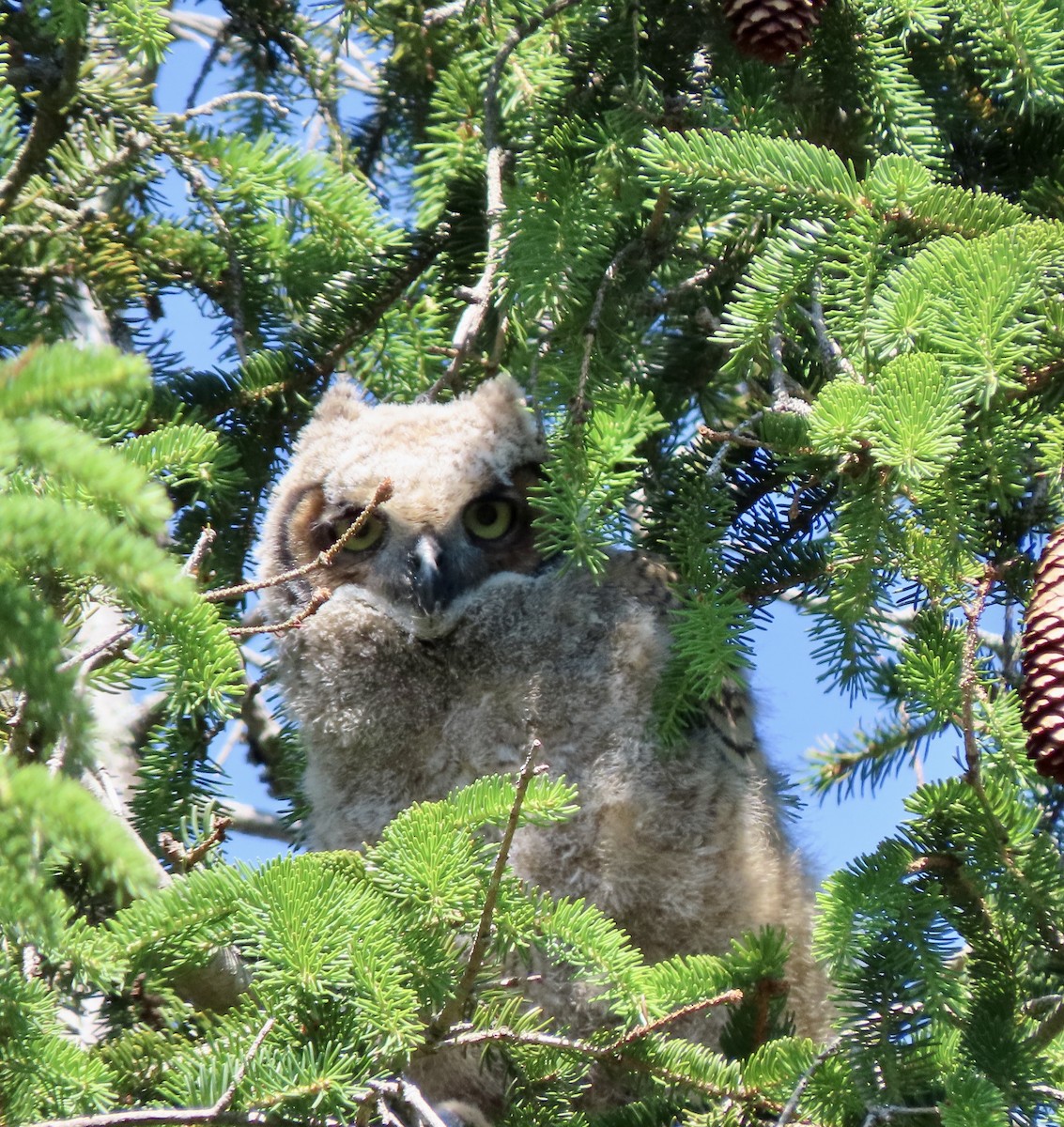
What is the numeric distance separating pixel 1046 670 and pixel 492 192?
1297 mm

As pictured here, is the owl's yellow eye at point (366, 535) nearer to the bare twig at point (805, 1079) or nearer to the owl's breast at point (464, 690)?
the owl's breast at point (464, 690)

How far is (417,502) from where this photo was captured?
251 cm

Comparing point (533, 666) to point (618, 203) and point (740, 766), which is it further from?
point (618, 203)

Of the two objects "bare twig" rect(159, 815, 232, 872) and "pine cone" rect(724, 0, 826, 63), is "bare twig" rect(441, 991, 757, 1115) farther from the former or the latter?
"pine cone" rect(724, 0, 826, 63)

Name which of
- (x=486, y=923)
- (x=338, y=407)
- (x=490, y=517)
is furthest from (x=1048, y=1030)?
(x=338, y=407)

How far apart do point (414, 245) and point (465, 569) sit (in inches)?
28.8

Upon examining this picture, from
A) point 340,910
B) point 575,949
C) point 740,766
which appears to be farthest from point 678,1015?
point 740,766

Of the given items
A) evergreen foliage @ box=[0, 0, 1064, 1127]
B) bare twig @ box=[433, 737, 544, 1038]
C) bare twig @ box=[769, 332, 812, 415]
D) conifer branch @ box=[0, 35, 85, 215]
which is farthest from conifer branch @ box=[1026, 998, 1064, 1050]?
conifer branch @ box=[0, 35, 85, 215]

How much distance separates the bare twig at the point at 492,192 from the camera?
2.33 meters

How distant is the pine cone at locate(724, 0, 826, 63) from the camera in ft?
6.63

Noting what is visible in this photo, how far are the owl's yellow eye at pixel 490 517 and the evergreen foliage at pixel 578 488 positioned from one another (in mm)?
270

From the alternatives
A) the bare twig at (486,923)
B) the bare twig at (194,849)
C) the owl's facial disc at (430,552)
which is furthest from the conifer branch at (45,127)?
the bare twig at (486,923)

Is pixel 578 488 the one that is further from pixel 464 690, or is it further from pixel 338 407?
pixel 338 407

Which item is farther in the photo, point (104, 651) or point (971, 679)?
point (104, 651)
